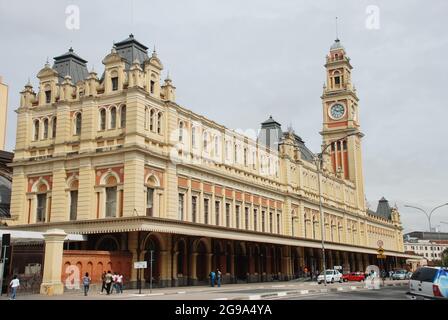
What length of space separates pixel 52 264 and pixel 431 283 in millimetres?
21011

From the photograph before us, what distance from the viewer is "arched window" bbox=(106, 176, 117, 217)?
38.5m

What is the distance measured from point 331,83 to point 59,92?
205 feet

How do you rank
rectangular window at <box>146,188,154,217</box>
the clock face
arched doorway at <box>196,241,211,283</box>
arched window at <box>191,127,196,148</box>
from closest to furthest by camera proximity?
rectangular window at <box>146,188,154,217</box> → arched doorway at <box>196,241,211,283</box> → arched window at <box>191,127,196,148</box> → the clock face

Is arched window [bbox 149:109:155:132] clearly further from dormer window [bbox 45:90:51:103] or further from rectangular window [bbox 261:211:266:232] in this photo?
rectangular window [bbox 261:211:266:232]

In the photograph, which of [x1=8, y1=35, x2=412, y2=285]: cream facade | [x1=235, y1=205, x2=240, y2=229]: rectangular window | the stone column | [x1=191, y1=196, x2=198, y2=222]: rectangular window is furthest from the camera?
[x1=235, y1=205, x2=240, y2=229]: rectangular window

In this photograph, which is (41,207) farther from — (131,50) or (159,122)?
(131,50)

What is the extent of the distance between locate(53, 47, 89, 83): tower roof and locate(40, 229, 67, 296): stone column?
18988 mm

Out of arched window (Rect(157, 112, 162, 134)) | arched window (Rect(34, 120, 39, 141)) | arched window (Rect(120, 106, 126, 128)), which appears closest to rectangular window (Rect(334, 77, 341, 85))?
arched window (Rect(157, 112, 162, 134))

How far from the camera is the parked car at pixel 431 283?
1725 centimetres

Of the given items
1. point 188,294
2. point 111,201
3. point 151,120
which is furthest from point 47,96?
point 188,294

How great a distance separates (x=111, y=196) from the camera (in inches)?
1535
